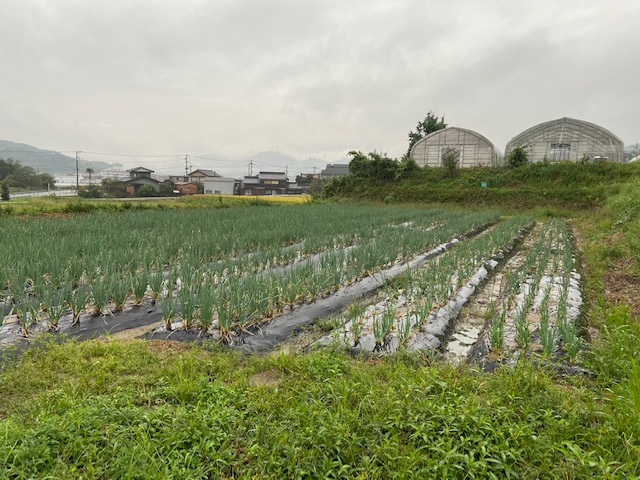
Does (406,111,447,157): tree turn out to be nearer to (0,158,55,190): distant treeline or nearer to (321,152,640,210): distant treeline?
(321,152,640,210): distant treeline

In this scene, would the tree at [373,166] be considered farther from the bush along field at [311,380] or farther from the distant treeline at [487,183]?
the bush along field at [311,380]

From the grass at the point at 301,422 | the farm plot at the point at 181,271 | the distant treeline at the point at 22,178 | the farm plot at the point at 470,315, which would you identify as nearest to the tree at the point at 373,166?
the farm plot at the point at 181,271

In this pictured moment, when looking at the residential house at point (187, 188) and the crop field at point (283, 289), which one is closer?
the crop field at point (283, 289)

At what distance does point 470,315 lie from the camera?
379 cm

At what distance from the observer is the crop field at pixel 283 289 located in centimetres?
307

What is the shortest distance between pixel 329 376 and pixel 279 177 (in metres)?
49.6

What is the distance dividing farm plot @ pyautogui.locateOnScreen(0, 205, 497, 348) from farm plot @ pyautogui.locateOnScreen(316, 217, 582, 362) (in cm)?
76

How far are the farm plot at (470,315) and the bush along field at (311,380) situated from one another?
0.03 m

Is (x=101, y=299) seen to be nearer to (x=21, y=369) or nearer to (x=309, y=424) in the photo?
(x=21, y=369)

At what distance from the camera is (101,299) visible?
11.2 ft

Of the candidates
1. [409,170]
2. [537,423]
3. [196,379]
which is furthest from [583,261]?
[409,170]

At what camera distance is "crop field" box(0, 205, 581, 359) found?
307 cm

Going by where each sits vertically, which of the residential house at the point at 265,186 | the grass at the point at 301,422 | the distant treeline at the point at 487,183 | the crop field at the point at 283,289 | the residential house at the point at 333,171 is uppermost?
the residential house at the point at 333,171

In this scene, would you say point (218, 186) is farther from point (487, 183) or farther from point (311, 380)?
point (311, 380)
